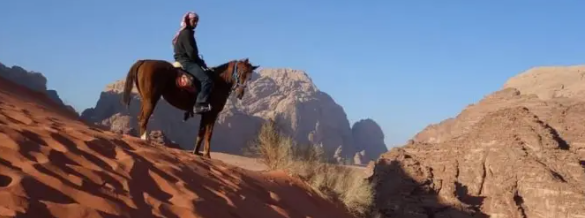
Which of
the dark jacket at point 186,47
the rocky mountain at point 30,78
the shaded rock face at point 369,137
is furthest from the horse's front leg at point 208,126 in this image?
the shaded rock face at point 369,137

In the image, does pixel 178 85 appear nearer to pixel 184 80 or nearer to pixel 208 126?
pixel 184 80

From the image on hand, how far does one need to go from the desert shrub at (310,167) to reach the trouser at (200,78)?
3.10 metres

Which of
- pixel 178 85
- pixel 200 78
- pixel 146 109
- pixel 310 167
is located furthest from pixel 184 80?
pixel 310 167

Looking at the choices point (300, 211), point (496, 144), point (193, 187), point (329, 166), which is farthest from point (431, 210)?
point (193, 187)

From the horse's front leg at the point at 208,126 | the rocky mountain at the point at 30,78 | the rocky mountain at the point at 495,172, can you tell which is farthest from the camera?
the rocky mountain at the point at 30,78

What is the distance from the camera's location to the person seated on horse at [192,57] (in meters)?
7.98

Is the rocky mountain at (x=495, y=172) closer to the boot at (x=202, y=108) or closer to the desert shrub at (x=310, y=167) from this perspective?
the desert shrub at (x=310, y=167)

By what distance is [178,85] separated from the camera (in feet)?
26.1

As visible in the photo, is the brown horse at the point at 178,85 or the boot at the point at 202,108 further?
the boot at the point at 202,108

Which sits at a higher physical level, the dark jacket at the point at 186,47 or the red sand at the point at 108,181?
the dark jacket at the point at 186,47

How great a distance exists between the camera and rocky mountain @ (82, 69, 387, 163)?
202 ft

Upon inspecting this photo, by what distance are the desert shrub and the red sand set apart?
4.19 metres

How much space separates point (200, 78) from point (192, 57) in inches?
12.5

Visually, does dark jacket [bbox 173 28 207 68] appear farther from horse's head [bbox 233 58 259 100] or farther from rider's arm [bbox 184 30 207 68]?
horse's head [bbox 233 58 259 100]
